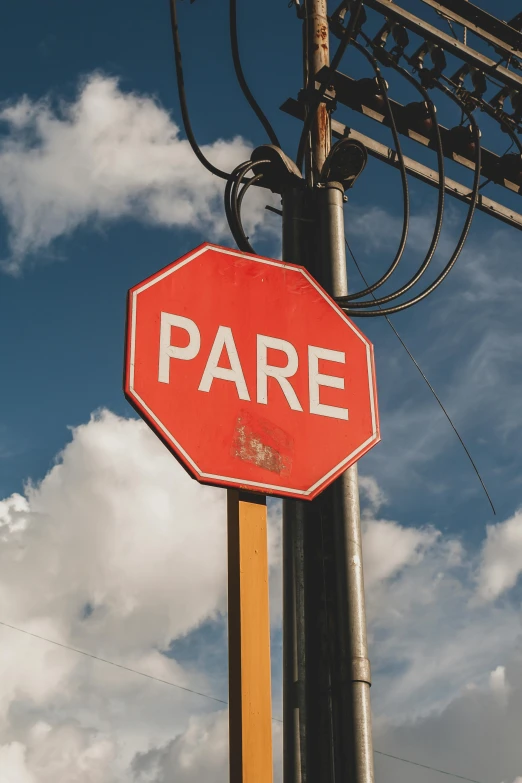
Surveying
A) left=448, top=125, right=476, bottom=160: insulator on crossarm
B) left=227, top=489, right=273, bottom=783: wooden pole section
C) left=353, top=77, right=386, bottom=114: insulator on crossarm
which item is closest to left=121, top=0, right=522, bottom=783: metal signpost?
left=227, top=489, right=273, bottom=783: wooden pole section

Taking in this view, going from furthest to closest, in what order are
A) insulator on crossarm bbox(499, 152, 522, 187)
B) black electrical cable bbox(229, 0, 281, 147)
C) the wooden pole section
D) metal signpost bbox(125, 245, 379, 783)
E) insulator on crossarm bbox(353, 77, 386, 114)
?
insulator on crossarm bbox(499, 152, 522, 187) → insulator on crossarm bbox(353, 77, 386, 114) → black electrical cable bbox(229, 0, 281, 147) → metal signpost bbox(125, 245, 379, 783) → the wooden pole section

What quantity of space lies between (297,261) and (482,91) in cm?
391

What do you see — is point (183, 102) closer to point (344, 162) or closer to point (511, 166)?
point (344, 162)

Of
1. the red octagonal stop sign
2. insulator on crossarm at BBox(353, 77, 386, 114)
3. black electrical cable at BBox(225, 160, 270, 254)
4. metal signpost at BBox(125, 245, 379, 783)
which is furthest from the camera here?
insulator on crossarm at BBox(353, 77, 386, 114)

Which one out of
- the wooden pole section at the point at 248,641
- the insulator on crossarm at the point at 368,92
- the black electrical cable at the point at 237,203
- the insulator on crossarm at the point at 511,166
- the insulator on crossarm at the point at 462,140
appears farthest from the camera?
the insulator on crossarm at the point at 511,166

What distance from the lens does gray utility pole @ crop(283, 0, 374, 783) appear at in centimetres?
302

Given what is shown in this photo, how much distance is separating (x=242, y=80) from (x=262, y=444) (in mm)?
2941

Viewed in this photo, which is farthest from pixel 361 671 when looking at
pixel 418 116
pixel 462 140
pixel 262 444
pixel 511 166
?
pixel 511 166

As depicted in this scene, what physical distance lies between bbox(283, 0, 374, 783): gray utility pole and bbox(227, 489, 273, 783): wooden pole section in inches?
19.2

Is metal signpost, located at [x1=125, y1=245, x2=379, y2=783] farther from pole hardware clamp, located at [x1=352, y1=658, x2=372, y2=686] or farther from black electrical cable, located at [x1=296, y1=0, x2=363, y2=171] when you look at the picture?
black electrical cable, located at [x1=296, y1=0, x2=363, y2=171]

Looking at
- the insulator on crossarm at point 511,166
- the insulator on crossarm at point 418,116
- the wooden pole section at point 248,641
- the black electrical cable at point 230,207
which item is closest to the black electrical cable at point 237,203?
the black electrical cable at point 230,207

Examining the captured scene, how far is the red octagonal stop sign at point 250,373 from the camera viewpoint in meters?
3.01

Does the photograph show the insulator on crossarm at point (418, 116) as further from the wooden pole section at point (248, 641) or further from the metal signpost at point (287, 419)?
the wooden pole section at point (248, 641)

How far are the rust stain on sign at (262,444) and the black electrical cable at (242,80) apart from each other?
210 centimetres
